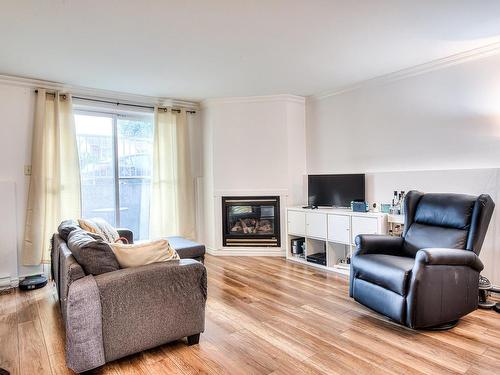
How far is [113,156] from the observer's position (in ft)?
15.2

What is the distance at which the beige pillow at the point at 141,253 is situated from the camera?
2191 mm

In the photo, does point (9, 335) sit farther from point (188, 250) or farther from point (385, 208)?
point (385, 208)

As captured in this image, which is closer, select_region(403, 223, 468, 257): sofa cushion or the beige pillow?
the beige pillow

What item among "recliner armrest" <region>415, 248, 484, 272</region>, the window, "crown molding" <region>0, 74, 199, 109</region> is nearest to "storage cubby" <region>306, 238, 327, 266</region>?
"recliner armrest" <region>415, 248, 484, 272</region>

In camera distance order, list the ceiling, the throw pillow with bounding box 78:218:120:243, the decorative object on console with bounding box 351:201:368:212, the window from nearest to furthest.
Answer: the ceiling < the throw pillow with bounding box 78:218:120:243 < the decorative object on console with bounding box 351:201:368:212 < the window

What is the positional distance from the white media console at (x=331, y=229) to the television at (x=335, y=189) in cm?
18

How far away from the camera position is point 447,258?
2.43 metres

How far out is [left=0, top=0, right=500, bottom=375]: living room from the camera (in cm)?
217

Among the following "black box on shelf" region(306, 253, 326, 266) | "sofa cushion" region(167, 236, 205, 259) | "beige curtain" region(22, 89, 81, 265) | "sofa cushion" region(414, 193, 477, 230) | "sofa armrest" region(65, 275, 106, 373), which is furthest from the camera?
"black box on shelf" region(306, 253, 326, 266)

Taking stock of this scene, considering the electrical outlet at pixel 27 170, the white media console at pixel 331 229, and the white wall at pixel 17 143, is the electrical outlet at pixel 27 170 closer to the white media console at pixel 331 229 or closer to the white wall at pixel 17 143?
the white wall at pixel 17 143

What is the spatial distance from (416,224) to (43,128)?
4370mm

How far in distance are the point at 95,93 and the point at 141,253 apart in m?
3.09

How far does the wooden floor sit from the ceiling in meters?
2.47

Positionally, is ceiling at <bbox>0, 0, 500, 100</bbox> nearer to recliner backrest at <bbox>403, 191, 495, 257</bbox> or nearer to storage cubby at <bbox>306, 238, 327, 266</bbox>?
recliner backrest at <bbox>403, 191, 495, 257</bbox>
